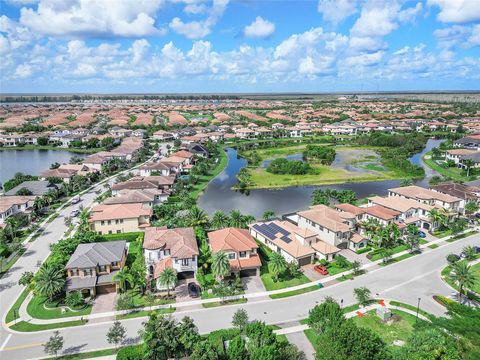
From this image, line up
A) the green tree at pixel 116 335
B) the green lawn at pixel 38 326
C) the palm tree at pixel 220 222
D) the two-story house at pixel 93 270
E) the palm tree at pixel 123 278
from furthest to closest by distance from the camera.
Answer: the palm tree at pixel 220 222 → the two-story house at pixel 93 270 → the palm tree at pixel 123 278 → the green lawn at pixel 38 326 → the green tree at pixel 116 335

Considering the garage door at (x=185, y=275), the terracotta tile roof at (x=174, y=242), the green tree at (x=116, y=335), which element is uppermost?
the terracotta tile roof at (x=174, y=242)

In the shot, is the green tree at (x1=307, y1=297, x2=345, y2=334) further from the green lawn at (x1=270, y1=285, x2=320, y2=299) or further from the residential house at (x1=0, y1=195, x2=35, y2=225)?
the residential house at (x1=0, y1=195, x2=35, y2=225)

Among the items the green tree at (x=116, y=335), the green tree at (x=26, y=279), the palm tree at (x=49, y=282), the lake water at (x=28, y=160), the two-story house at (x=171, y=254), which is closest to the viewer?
the green tree at (x=116, y=335)

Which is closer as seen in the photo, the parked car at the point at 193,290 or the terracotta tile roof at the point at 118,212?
the parked car at the point at 193,290

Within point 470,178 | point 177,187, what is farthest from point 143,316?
point 470,178

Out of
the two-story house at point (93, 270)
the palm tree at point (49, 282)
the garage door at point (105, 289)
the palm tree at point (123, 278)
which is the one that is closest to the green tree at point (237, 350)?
the palm tree at point (123, 278)

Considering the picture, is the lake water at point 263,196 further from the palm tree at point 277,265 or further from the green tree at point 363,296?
the green tree at point 363,296

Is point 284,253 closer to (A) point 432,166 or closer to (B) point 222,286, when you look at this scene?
(B) point 222,286

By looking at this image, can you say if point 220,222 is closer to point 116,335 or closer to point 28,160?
point 116,335
